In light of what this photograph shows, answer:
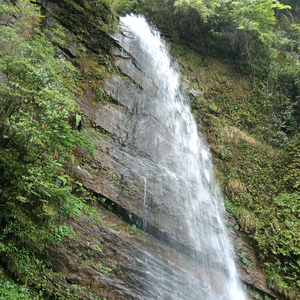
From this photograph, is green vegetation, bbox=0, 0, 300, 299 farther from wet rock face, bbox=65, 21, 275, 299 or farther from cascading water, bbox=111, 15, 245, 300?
cascading water, bbox=111, 15, 245, 300

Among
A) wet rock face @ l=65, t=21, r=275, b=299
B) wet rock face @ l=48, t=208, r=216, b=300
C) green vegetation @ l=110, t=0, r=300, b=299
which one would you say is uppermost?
green vegetation @ l=110, t=0, r=300, b=299

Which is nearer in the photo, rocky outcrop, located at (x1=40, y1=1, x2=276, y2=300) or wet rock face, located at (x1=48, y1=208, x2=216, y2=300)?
wet rock face, located at (x1=48, y1=208, x2=216, y2=300)

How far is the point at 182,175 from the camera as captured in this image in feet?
26.5

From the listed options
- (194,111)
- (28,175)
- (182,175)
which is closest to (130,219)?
(182,175)

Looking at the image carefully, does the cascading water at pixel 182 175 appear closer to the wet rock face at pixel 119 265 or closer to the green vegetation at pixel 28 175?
the wet rock face at pixel 119 265

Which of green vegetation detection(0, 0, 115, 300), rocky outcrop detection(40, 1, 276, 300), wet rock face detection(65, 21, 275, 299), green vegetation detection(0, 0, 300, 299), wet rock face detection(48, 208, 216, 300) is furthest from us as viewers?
wet rock face detection(65, 21, 275, 299)

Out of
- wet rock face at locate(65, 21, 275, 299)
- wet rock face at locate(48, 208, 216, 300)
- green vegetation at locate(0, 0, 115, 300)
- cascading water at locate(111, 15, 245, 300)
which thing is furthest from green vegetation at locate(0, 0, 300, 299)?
cascading water at locate(111, 15, 245, 300)

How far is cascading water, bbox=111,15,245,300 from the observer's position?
6.56 meters

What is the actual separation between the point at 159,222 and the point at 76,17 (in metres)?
8.48

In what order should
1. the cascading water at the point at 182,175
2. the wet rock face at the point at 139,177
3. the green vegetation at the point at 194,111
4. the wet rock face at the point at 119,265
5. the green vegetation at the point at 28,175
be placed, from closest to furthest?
1. the green vegetation at the point at 28,175
2. the green vegetation at the point at 194,111
3. the wet rock face at the point at 119,265
4. the wet rock face at the point at 139,177
5. the cascading water at the point at 182,175

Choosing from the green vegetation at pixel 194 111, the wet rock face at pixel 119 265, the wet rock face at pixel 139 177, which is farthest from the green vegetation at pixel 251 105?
the wet rock face at pixel 119 265

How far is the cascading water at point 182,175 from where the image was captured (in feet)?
21.5

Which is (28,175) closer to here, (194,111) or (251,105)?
(194,111)

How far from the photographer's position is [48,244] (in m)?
4.35
